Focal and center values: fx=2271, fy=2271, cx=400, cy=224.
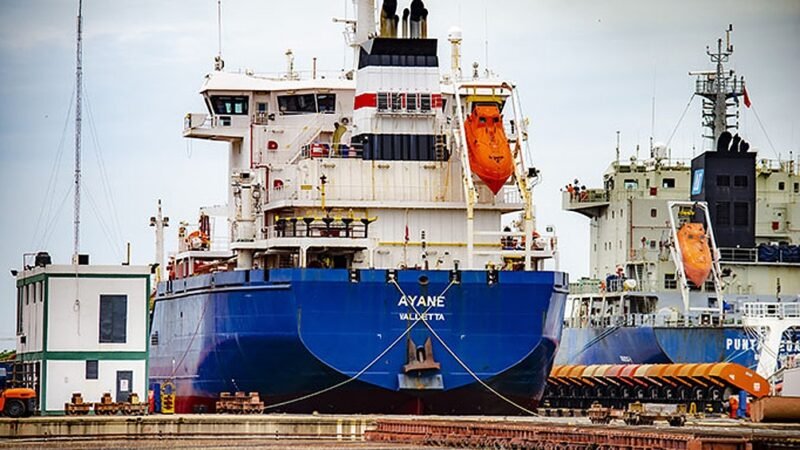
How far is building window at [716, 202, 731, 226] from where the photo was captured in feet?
282

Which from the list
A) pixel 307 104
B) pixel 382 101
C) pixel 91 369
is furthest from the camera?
pixel 307 104

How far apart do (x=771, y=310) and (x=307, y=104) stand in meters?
23.2

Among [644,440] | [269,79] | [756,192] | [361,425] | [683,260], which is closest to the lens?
[644,440]

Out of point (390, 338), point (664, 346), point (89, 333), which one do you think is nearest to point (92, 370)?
point (89, 333)

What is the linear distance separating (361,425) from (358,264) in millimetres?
7774

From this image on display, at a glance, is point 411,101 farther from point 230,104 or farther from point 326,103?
point 230,104

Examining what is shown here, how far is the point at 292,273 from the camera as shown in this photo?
5488 cm

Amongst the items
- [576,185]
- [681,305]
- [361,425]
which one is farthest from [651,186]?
[361,425]

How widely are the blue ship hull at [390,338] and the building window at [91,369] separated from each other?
5.20 metres

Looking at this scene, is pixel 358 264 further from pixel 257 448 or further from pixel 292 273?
pixel 257 448

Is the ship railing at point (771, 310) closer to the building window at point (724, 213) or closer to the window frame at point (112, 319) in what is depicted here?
the building window at point (724, 213)

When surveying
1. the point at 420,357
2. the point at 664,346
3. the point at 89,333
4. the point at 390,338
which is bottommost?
the point at 664,346

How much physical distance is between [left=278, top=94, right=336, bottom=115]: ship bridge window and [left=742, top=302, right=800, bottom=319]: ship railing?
18.3 m

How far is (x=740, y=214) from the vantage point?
282 ft
